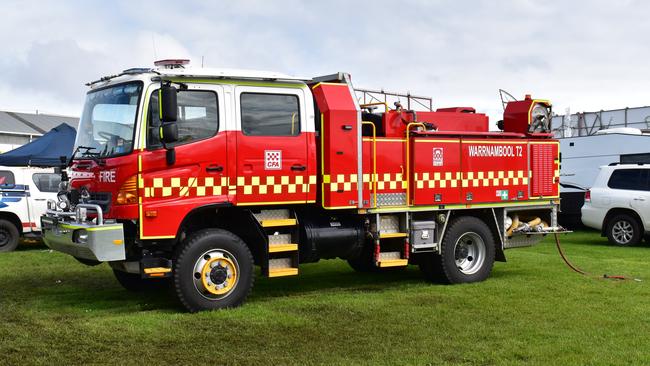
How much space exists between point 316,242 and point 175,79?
260cm

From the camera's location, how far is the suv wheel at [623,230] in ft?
50.0

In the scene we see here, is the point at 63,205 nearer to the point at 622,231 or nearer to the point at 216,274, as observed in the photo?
the point at 216,274

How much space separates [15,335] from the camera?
22.1 feet

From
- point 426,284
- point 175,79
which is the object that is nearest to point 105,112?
point 175,79

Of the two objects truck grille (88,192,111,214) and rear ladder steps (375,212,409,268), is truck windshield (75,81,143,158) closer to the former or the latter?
truck grille (88,192,111,214)

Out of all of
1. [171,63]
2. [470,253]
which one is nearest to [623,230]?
[470,253]

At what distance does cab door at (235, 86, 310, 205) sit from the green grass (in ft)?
4.41

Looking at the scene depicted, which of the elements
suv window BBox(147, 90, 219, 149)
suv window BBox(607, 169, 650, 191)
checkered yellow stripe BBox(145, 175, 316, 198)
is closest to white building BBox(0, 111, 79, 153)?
suv window BBox(607, 169, 650, 191)

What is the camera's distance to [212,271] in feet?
25.7

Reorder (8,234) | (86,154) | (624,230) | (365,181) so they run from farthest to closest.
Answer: (624,230)
(8,234)
(365,181)
(86,154)

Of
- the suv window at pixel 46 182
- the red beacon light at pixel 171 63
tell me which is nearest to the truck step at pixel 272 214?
the red beacon light at pixel 171 63

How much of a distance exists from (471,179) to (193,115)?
13.9 ft

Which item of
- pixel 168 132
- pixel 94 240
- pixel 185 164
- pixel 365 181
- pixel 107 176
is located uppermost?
pixel 168 132

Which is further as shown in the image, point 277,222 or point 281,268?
point 281,268
